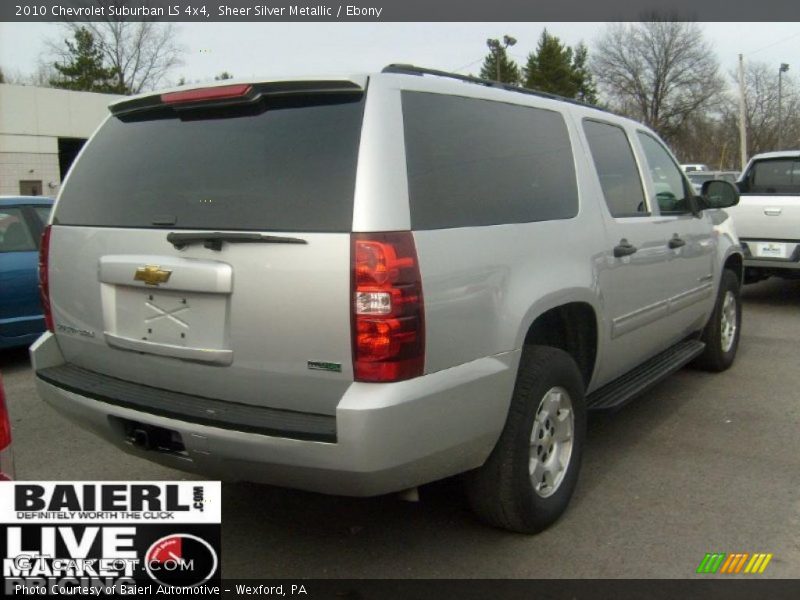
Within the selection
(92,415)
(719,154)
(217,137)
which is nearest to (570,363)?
(217,137)

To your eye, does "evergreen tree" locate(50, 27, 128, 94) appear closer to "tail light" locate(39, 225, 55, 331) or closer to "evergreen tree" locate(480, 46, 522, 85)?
"evergreen tree" locate(480, 46, 522, 85)

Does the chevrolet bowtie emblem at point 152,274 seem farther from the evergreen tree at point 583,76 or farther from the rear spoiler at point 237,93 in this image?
the evergreen tree at point 583,76

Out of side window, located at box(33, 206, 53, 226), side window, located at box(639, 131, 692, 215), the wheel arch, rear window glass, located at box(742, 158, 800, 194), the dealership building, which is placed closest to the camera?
the wheel arch

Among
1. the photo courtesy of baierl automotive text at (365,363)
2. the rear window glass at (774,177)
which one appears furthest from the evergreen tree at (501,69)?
the photo courtesy of baierl automotive text at (365,363)

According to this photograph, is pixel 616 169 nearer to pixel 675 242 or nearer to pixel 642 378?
pixel 675 242

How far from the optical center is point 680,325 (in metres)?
5.10

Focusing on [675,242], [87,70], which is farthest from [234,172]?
[87,70]

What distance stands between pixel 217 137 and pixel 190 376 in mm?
952

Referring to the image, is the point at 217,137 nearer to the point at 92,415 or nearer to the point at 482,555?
the point at 92,415

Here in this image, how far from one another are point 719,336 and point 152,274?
4728mm

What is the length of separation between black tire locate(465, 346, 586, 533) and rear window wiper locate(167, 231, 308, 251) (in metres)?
1.19

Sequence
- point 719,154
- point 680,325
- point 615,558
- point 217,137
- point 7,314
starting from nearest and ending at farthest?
point 217,137, point 615,558, point 680,325, point 7,314, point 719,154

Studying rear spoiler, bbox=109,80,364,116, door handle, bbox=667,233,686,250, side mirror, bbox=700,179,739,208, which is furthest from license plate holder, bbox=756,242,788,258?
rear spoiler, bbox=109,80,364,116

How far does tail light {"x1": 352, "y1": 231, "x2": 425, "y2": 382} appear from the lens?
256cm
